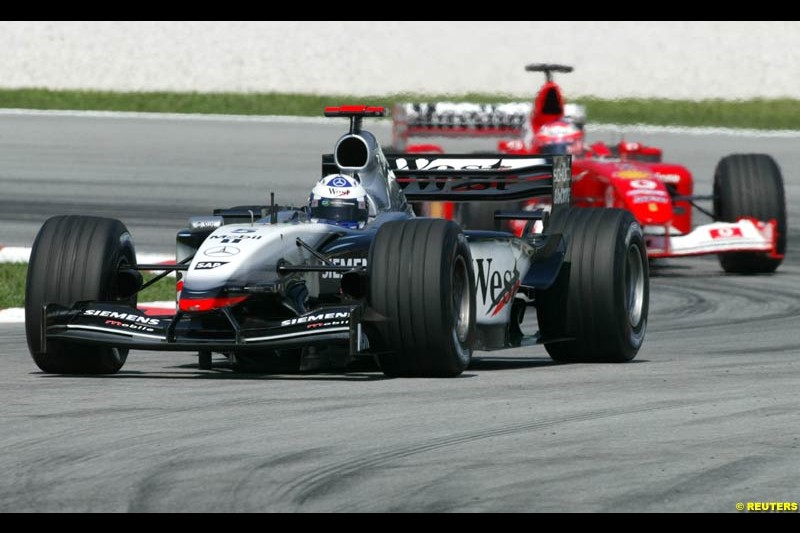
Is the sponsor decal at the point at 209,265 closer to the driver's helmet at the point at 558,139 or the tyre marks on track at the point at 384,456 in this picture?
the tyre marks on track at the point at 384,456

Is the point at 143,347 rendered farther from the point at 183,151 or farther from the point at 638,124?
the point at 638,124

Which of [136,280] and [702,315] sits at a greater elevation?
[136,280]

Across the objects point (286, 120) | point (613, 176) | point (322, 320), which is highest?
point (322, 320)

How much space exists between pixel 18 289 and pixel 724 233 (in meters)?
7.02

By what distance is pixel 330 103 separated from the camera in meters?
35.4

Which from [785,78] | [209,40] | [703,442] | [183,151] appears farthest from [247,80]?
[703,442]

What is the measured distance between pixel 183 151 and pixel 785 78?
45.9 feet

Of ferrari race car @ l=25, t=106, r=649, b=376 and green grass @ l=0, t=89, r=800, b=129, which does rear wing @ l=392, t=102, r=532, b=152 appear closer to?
green grass @ l=0, t=89, r=800, b=129

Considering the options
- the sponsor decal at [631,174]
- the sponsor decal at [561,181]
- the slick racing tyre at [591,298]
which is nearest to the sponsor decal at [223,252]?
the slick racing tyre at [591,298]

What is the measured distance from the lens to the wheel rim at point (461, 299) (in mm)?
9617

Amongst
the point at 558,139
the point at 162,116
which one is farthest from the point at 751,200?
the point at 162,116

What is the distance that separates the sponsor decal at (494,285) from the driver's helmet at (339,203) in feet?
2.72

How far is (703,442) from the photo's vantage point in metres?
7.20

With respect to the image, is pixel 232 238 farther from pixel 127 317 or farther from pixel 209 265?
pixel 127 317
